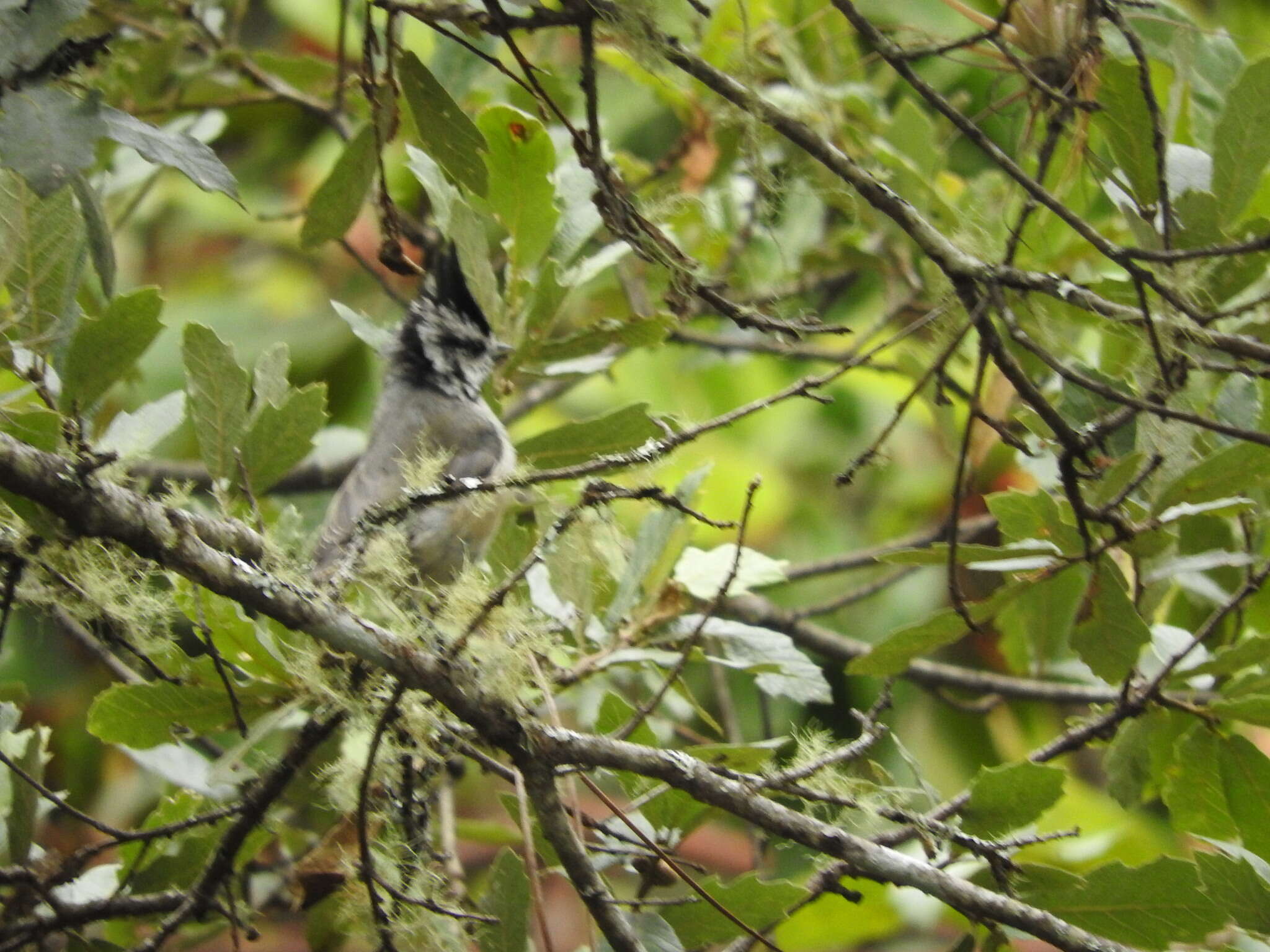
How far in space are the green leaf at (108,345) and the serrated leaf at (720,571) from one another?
821mm

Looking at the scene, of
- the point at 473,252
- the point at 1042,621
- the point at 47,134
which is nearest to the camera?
the point at 47,134

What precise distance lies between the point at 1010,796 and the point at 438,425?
1.81 m

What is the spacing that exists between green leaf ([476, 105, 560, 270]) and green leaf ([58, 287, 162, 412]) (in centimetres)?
51

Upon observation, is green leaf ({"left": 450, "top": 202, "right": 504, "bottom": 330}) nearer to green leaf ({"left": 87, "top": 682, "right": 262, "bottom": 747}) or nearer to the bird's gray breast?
the bird's gray breast

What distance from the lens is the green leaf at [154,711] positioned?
1622 millimetres

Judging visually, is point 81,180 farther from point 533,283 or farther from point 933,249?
point 933,249

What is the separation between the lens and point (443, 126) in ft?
5.36

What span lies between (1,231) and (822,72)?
2.05 metres

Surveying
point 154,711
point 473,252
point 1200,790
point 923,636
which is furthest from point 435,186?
point 1200,790

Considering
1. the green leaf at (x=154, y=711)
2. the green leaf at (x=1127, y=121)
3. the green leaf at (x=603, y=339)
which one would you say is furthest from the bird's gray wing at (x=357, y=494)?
the green leaf at (x=1127, y=121)

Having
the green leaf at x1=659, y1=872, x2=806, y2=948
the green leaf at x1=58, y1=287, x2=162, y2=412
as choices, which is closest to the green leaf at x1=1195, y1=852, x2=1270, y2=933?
the green leaf at x1=659, y1=872, x2=806, y2=948

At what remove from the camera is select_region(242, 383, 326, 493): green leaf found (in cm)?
172

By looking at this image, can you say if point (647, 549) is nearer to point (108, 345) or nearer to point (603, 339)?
point (603, 339)

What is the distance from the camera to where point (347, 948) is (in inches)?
104
